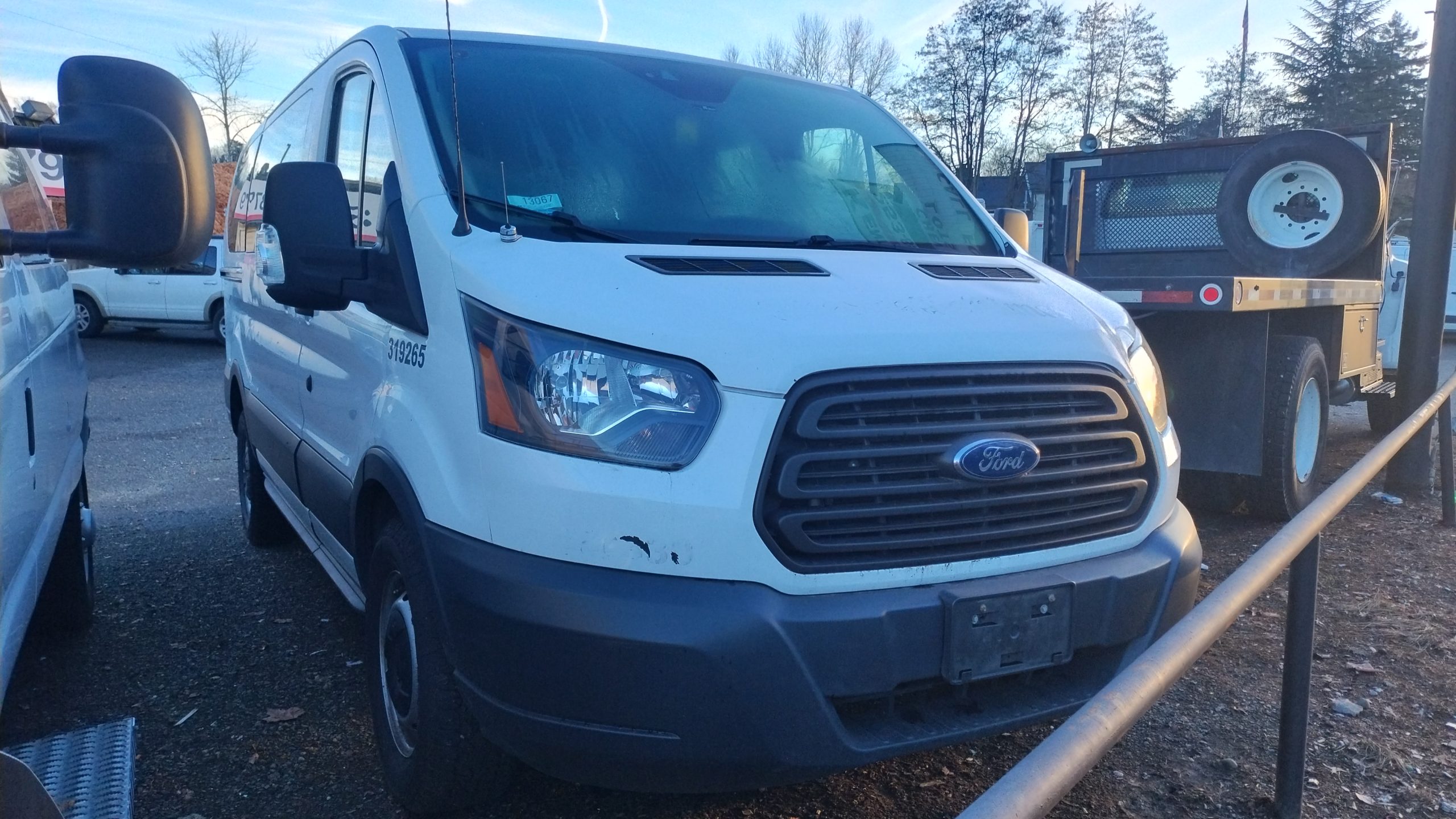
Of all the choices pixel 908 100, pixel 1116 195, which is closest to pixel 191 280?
pixel 1116 195

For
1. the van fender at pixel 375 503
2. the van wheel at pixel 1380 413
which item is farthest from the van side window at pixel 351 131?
the van wheel at pixel 1380 413

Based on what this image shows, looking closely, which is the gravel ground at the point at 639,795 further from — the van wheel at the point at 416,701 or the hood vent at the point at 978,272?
the hood vent at the point at 978,272

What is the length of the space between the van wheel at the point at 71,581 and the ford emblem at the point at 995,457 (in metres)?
3.14

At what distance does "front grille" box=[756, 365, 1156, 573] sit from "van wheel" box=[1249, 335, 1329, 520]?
135 inches

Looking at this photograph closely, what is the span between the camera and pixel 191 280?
1534 cm

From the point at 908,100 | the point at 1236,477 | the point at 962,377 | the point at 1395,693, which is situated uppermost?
the point at 908,100

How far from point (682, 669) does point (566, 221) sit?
47.0 inches

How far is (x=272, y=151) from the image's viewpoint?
4.62 m

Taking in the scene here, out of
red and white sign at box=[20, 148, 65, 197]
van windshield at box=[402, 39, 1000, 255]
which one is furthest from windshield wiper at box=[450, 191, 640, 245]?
red and white sign at box=[20, 148, 65, 197]

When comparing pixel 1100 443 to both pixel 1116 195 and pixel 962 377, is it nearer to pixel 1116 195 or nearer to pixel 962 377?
pixel 962 377

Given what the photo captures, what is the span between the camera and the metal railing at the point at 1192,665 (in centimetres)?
120

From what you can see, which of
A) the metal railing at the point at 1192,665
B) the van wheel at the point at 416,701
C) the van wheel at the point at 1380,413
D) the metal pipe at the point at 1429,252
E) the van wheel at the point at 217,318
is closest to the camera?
the metal railing at the point at 1192,665

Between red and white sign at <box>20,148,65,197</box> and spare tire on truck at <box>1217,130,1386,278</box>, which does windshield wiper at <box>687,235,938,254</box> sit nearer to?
red and white sign at <box>20,148,65,197</box>

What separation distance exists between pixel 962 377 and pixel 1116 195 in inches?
233
